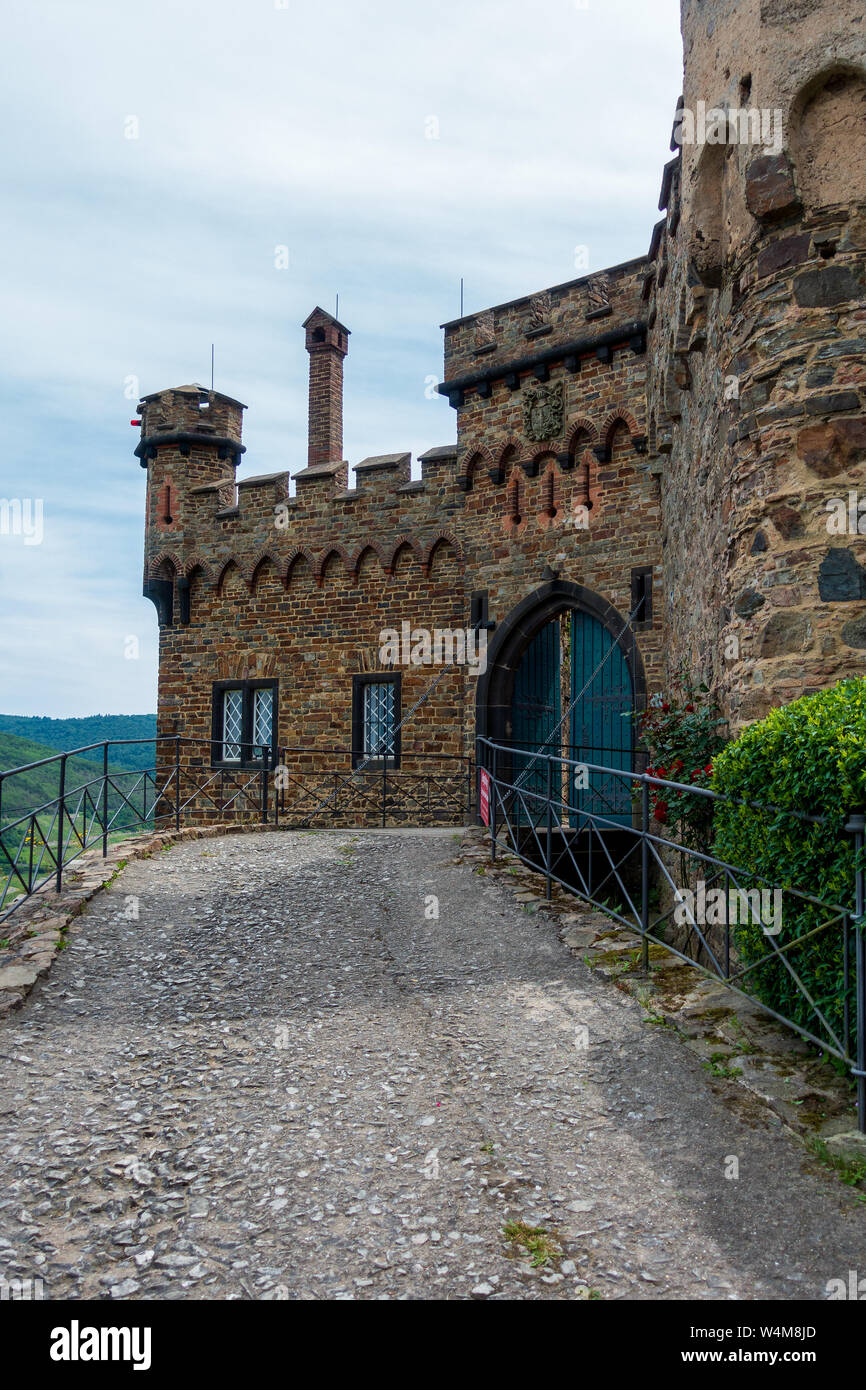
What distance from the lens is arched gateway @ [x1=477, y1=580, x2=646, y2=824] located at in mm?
12062

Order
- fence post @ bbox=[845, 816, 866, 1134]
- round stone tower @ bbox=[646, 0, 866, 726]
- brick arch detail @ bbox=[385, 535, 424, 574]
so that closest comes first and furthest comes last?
fence post @ bbox=[845, 816, 866, 1134] < round stone tower @ bbox=[646, 0, 866, 726] < brick arch detail @ bbox=[385, 535, 424, 574]

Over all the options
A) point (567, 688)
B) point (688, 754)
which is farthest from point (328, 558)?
point (688, 754)

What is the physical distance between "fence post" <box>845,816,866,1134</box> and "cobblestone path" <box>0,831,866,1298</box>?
353 mm

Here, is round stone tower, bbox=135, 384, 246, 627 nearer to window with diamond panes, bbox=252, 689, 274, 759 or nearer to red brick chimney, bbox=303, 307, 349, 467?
red brick chimney, bbox=303, 307, 349, 467

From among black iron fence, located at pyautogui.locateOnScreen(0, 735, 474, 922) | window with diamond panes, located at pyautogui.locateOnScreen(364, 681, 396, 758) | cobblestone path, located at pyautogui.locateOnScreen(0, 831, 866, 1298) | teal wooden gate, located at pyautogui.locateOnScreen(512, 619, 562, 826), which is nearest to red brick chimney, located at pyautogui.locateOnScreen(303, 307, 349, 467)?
window with diamond panes, located at pyautogui.locateOnScreen(364, 681, 396, 758)

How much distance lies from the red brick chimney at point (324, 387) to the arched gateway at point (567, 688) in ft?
17.4

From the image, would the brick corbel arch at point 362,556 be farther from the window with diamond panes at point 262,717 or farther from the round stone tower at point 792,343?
the round stone tower at point 792,343

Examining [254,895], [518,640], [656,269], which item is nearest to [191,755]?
[518,640]

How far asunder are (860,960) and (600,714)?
8800mm

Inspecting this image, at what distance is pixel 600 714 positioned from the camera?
12.4 metres

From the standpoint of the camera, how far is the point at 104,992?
5609 millimetres

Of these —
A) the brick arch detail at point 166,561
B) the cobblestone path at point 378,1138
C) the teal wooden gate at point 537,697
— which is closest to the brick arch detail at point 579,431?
the teal wooden gate at point 537,697

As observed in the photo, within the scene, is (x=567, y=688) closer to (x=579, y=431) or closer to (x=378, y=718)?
(x=378, y=718)

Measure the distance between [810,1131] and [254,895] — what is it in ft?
16.4
